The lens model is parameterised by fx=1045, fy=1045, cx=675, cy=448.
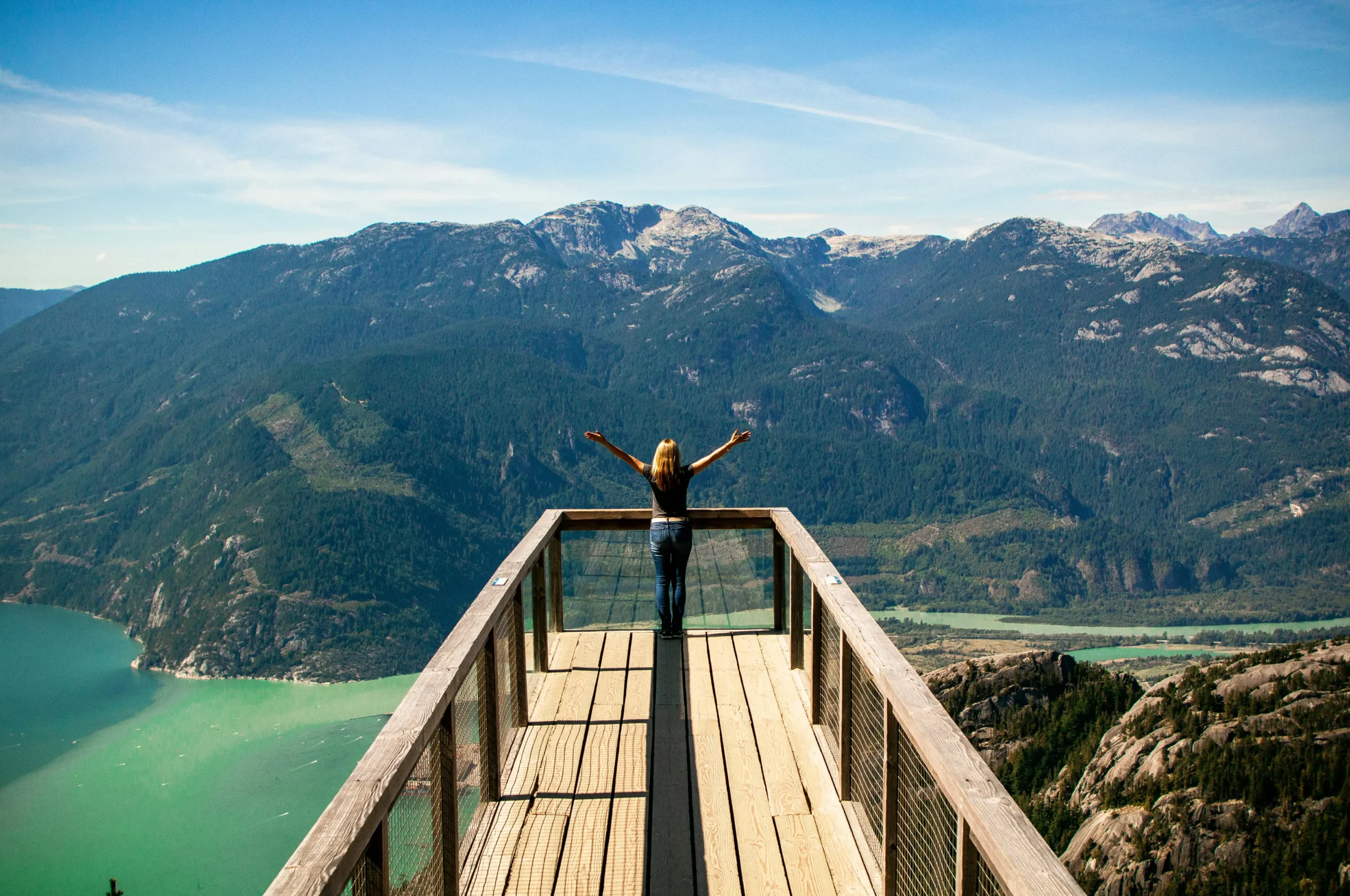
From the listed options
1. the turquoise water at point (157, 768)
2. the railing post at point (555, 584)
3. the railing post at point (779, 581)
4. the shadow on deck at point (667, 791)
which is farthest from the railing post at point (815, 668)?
the turquoise water at point (157, 768)

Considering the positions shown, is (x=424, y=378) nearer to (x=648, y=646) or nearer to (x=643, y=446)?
(x=643, y=446)

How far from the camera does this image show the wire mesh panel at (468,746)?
4.25 metres

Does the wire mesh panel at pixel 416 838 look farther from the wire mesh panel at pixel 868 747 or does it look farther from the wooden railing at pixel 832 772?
the wire mesh panel at pixel 868 747

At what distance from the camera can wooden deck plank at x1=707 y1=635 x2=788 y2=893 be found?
14.6ft

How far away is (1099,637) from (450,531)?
94567 mm

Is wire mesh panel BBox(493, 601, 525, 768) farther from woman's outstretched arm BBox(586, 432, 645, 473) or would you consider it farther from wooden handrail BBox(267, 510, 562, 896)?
woman's outstretched arm BBox(586, 432, 645, 473)

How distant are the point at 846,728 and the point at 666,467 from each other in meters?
2.70

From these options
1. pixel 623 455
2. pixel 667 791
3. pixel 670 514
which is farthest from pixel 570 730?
pixel 623 455

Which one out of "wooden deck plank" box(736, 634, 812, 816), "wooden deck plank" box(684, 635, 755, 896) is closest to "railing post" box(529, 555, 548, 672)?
"wooden deck plank" box(684, 635, 755, 896)

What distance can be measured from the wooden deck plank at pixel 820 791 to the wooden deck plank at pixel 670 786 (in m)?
0.60

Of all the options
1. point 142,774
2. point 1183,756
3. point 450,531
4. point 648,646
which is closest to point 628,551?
point 648,646

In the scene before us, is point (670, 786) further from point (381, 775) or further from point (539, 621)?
point (381, 775)

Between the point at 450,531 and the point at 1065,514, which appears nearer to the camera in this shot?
the point at 450,531

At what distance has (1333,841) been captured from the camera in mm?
40469
